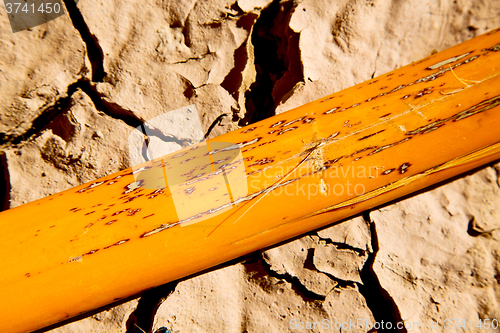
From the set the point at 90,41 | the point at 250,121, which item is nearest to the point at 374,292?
the point at 250,121

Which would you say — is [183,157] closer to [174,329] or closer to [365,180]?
[365,180]

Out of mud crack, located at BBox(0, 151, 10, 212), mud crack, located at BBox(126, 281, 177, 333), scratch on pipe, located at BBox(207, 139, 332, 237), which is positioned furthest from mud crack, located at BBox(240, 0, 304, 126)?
mud crack, located at BBox(0, 151, 10, 212)

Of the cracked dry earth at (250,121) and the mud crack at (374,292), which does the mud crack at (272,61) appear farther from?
the mud crack at (374,292)

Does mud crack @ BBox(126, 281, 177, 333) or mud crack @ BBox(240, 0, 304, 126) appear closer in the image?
mud crack @ BBox(126, 281, 177, 333)

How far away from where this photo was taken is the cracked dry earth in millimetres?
1084

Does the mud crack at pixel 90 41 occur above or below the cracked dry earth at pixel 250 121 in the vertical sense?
above

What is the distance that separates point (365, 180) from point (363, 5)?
0.84 metres

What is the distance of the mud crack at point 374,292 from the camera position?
3.63 feet

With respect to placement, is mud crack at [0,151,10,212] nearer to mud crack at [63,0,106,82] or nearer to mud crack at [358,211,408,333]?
mud crack at [63,0,106,82]

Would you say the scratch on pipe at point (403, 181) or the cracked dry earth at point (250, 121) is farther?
the cracked dry earth at point (250, 121)

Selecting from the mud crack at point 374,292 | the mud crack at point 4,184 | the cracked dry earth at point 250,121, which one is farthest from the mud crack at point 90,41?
the mud crack at point 374,292

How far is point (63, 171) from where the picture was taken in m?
1.15

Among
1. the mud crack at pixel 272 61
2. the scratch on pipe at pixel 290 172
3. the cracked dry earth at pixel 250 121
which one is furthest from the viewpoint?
the mud crack at pixel 272 61

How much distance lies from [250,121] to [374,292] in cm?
91
